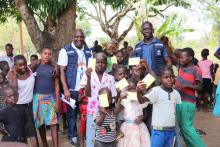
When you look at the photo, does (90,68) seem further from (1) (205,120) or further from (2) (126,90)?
(1) (205,120)

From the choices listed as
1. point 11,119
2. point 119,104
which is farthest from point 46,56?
point 119,104

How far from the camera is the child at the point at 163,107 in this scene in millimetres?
4258

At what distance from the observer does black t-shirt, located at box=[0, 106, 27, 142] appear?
167 inches

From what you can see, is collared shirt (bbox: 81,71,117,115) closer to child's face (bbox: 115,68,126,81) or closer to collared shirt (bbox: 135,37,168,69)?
child's face (bbox: 115,68,126,81)

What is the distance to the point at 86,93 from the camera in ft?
15.6

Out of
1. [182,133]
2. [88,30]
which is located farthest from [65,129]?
[88,30]

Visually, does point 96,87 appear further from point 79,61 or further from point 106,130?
point 79,61

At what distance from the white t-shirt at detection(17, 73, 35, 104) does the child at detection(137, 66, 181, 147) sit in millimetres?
1517

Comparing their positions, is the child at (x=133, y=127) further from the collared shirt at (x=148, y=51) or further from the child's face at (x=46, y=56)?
the child's face at (x=46, y=56)

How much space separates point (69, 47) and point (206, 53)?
4.69 meters

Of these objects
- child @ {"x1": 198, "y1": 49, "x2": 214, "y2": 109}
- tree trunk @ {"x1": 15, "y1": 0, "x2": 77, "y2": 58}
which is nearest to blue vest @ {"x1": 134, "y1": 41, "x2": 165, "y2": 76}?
tree trunk @ {"x1": 15, "y1": 0, "x2": 77, "y2": 58}

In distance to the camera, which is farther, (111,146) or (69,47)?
(69,47)

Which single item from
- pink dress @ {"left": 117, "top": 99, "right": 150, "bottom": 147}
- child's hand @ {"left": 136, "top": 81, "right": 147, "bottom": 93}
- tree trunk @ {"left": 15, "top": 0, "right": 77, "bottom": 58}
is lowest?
pink dress @ {"left": 117, "top": 99, "right": 150, "bottom": 147}

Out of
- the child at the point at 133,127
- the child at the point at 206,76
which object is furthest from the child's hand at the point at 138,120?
the child at the point at 206,76
